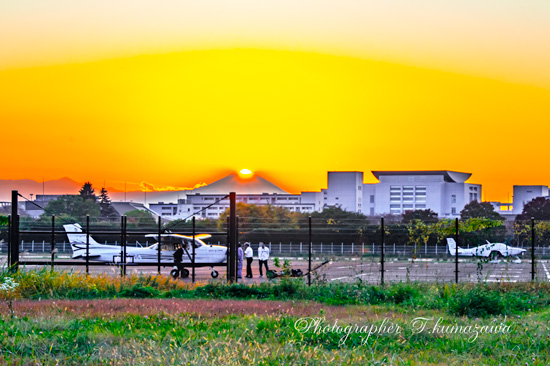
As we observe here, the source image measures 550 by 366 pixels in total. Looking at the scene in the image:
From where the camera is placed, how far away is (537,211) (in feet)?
307

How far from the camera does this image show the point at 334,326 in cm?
949

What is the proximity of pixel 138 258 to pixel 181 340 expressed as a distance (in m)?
22.2

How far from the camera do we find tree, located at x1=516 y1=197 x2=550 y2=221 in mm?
88500

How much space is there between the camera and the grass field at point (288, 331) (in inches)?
307

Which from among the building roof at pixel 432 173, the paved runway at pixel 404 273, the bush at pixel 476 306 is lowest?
the paved runway at pixel 404 273

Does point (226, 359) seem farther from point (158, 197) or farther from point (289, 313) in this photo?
point (158, 197)

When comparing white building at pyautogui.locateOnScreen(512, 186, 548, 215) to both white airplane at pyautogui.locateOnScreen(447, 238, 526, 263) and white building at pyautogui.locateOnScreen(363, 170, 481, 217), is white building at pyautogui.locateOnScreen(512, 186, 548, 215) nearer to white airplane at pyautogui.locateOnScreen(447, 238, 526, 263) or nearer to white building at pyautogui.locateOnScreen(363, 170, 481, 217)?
white building at pyautogui.locateOnScreen(363, 170, 481, 217)

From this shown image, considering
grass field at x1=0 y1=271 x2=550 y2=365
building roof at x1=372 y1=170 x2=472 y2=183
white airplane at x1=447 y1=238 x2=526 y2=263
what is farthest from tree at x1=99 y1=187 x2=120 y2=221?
grass field at x1=0 y1=271 x2=550 y2=365

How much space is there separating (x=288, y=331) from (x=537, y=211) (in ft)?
300

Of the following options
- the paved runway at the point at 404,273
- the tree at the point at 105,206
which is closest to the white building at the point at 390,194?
the tree at the point at 105,206

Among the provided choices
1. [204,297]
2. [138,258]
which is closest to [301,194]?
[138,258]

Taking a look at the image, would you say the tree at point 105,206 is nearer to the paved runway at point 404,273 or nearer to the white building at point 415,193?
the white building at point 415,193

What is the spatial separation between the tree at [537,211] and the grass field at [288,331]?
7897cm

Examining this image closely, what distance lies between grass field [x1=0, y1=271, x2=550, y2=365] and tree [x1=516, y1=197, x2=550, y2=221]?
7897cm
